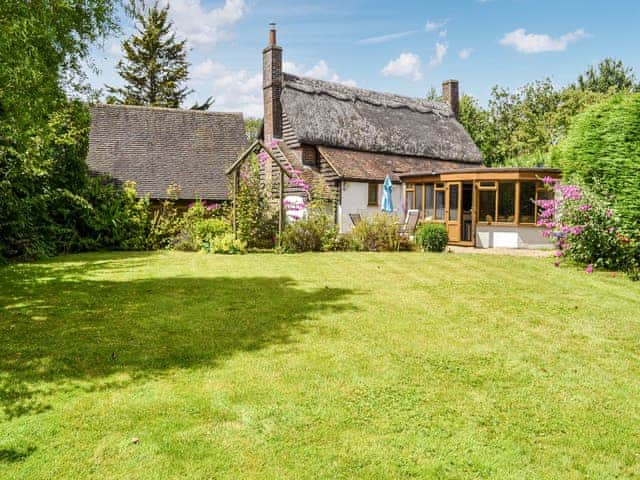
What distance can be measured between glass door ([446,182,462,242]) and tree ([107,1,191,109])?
24.4m

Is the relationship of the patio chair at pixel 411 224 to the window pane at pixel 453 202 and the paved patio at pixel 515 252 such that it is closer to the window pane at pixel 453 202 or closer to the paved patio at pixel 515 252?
the paved patio at pixel 515 252

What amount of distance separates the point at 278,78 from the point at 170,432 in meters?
24.6

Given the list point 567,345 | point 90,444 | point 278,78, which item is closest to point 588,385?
point 567,345

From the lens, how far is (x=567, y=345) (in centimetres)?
566

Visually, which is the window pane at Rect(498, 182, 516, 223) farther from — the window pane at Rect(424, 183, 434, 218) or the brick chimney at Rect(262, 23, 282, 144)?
the brick chimney at Rect(262, 23, 282, 144)

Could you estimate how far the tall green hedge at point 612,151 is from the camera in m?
10.7

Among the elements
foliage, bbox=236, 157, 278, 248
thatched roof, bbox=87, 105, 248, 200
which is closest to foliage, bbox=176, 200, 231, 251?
foliage, bbox=236, 157, 278, 248

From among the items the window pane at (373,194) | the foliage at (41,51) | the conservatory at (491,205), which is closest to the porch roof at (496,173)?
the conservatory at (491,205)

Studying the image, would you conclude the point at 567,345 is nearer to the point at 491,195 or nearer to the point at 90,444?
the point at 90,444

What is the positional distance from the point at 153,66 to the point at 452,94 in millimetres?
21436

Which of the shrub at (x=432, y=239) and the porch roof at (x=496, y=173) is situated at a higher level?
the porch roof at (x=496, y=173)

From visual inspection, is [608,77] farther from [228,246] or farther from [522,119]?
[228,246]

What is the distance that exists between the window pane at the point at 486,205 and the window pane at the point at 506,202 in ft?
1.38

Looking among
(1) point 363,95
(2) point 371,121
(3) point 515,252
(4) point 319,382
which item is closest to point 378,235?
(3) point 515,252
